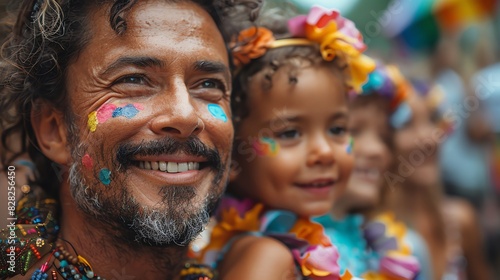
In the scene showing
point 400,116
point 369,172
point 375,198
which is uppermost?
point 400,116

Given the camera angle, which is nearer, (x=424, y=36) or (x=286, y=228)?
(x=286, y=228)

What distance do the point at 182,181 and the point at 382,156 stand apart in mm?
1918

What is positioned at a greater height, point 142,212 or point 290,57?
point 290,57

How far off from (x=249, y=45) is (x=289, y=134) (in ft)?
1.48

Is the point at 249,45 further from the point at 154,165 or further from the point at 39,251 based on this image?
the point at 39,251

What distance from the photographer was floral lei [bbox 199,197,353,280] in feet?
8.58

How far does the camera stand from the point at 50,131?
2.54 m

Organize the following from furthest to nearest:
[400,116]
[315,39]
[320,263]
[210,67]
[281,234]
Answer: [400,116]
[315,39]
[281,234]
[320,263]
[210,67]

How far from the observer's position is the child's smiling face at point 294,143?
9.31ft

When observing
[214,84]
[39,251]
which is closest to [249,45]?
[214,84]

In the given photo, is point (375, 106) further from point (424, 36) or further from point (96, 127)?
A: point (424, 36)

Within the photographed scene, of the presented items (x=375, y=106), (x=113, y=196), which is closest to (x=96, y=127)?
(x=113, y=196)

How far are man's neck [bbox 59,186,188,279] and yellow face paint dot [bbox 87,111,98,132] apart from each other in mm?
370

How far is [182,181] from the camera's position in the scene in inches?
92.6
